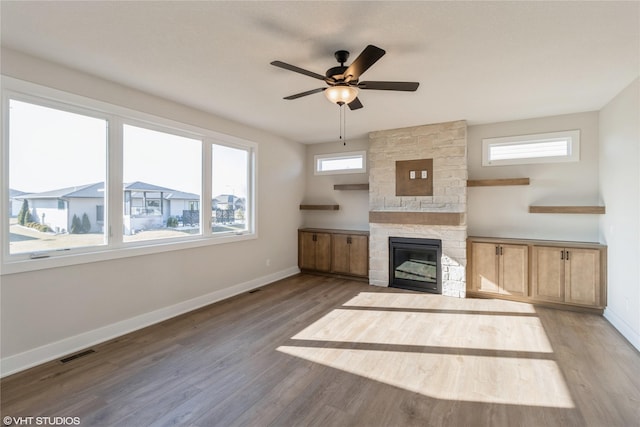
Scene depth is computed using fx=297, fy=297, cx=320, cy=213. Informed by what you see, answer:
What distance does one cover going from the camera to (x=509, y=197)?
4750 millimetres

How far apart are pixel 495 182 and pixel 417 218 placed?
4.20ft

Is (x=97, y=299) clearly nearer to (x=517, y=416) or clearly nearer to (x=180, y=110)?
(x=180, y=110)

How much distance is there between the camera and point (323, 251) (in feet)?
19.6

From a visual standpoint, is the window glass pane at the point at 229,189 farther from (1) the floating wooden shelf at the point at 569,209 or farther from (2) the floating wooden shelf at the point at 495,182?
(1) the floating wooden shelf at the point at 569,209

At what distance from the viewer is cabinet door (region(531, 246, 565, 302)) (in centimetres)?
409

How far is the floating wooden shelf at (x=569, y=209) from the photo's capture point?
13.1ft

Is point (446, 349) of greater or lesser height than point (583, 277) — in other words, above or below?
below

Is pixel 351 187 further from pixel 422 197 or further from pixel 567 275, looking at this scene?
pixel 567 275

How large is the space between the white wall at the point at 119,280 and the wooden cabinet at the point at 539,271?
139 inches

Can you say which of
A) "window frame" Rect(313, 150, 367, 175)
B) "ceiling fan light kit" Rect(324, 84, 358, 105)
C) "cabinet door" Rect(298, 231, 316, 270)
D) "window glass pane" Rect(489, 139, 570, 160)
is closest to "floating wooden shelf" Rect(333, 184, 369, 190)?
"window frame" Rect(313, 150, 367, 175)

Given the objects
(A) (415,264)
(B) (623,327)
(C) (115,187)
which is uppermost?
(C) (115,187)

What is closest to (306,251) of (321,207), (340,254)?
(340,254)

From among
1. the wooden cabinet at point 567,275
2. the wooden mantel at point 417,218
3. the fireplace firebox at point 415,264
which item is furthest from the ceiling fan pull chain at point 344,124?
the wooden cabinet at point 567,275

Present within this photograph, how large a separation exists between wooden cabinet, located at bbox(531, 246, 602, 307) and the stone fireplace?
38.2 inches
